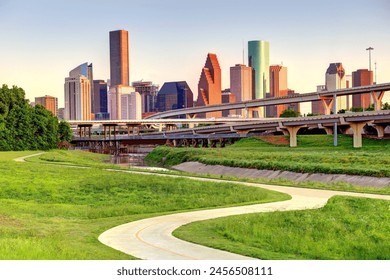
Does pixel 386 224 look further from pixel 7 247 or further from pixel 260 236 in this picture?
pixel 7 247

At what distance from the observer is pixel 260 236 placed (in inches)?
734

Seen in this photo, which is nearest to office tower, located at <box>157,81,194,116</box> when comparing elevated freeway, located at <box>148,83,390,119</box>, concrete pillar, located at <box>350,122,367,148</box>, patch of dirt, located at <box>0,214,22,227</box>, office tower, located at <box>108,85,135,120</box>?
elevated freeway, located at <box>148,83,390,119</box>

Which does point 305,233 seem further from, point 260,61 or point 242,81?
point 242,81

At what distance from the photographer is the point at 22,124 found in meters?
91.2

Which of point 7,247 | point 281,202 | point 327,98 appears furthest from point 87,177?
point 327,98

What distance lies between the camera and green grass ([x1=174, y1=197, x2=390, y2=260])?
16.5m

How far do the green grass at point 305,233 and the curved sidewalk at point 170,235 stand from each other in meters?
0.63

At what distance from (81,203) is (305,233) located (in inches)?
583

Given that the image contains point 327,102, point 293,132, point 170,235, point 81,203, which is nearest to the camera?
point 170,235

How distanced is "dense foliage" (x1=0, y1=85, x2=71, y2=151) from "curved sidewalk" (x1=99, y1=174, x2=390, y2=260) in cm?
6664

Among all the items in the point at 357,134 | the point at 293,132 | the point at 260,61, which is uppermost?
the point at 260,61

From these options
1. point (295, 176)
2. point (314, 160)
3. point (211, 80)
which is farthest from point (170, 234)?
point (314, 160)
